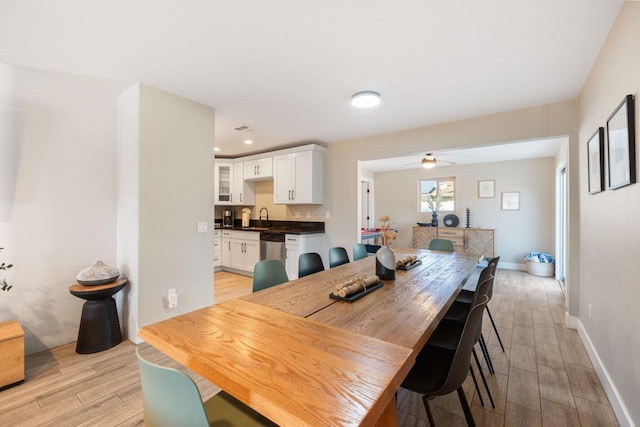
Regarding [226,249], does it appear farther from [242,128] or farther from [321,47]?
[321,47]

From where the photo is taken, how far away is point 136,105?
8.61 ft

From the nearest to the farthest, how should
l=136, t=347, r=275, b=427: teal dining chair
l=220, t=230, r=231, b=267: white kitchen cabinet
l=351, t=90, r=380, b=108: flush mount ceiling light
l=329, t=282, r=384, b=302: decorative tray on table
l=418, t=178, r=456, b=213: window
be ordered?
l=136, t=347, r=275, b=427: teal dining chair → l=329, t=282, r=384, b=302: decorative tray on table → l=351, t=90, r=380, b=108: flush mount ceiling light → l=220, t=230, r=231, b=267: white kitchen cabinet → l=418, t=178, r=456, b=213: window

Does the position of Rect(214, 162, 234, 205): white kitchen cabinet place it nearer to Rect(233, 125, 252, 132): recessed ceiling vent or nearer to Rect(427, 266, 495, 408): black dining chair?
Rect(233, 125, 252, 132): recessed ceiling vent

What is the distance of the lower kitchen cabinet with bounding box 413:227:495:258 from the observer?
5.75m

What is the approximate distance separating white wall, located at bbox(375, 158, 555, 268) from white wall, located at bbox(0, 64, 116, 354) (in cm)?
636

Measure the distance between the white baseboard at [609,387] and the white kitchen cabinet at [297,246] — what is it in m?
3.40

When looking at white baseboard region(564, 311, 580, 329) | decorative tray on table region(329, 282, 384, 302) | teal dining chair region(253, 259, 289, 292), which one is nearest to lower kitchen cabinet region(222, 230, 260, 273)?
teal dining chair region(253, 259, 289, 292)

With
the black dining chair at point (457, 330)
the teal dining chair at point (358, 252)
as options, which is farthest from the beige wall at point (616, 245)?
the teal dining chair at point (358, 252)

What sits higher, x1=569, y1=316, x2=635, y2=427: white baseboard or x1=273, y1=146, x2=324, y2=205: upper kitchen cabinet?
x1=273, y1=146, x2=324, y2=205: upper kitchen cabinet

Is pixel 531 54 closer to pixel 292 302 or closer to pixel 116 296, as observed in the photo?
pixel 292 302

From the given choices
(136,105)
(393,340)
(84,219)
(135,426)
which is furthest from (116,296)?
(393,340)

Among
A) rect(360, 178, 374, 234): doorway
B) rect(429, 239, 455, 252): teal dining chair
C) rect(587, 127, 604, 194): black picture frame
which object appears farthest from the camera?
rect(360, 178, 374, 234): doorway

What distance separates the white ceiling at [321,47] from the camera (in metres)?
1.66

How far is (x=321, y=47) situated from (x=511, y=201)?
5.79 meters
